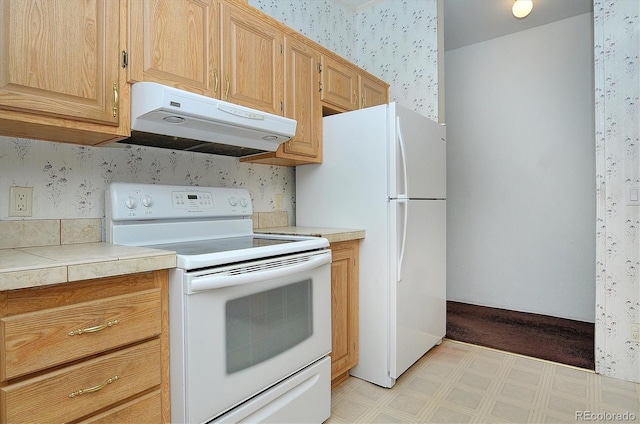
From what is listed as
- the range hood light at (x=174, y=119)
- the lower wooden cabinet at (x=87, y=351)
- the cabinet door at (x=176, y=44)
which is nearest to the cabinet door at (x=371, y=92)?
the cabinet door at (x=176, y=44)

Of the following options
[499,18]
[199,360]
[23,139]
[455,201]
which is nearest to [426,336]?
[199,360]

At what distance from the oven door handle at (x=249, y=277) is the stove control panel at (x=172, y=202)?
1.92 feet

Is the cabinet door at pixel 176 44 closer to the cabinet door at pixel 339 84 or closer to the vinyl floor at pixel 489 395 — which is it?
the cabinet door at pixel 339 84

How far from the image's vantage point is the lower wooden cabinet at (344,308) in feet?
6.56

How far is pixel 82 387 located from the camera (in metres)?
1.04

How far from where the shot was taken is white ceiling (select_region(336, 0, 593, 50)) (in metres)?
3.04

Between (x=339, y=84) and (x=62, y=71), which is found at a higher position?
(x=339, y=84)

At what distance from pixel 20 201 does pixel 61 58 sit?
1.84 ft

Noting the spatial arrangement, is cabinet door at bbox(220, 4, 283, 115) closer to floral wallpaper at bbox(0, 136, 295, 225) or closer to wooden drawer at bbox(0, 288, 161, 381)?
floral wallpaper at bbox(0, 136, 295, 225)

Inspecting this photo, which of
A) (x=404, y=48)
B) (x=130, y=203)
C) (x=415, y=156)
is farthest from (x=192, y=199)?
(x=404, y=48)

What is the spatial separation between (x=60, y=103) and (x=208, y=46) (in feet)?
2.17

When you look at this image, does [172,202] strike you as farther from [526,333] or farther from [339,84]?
[526,333]

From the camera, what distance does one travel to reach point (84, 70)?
4.17 feet

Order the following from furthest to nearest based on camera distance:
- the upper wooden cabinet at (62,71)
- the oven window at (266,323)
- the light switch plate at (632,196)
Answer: the light switch plate at (632,196)
the oven window at (266,323)
the upper wooden cabinet at (62,71)
